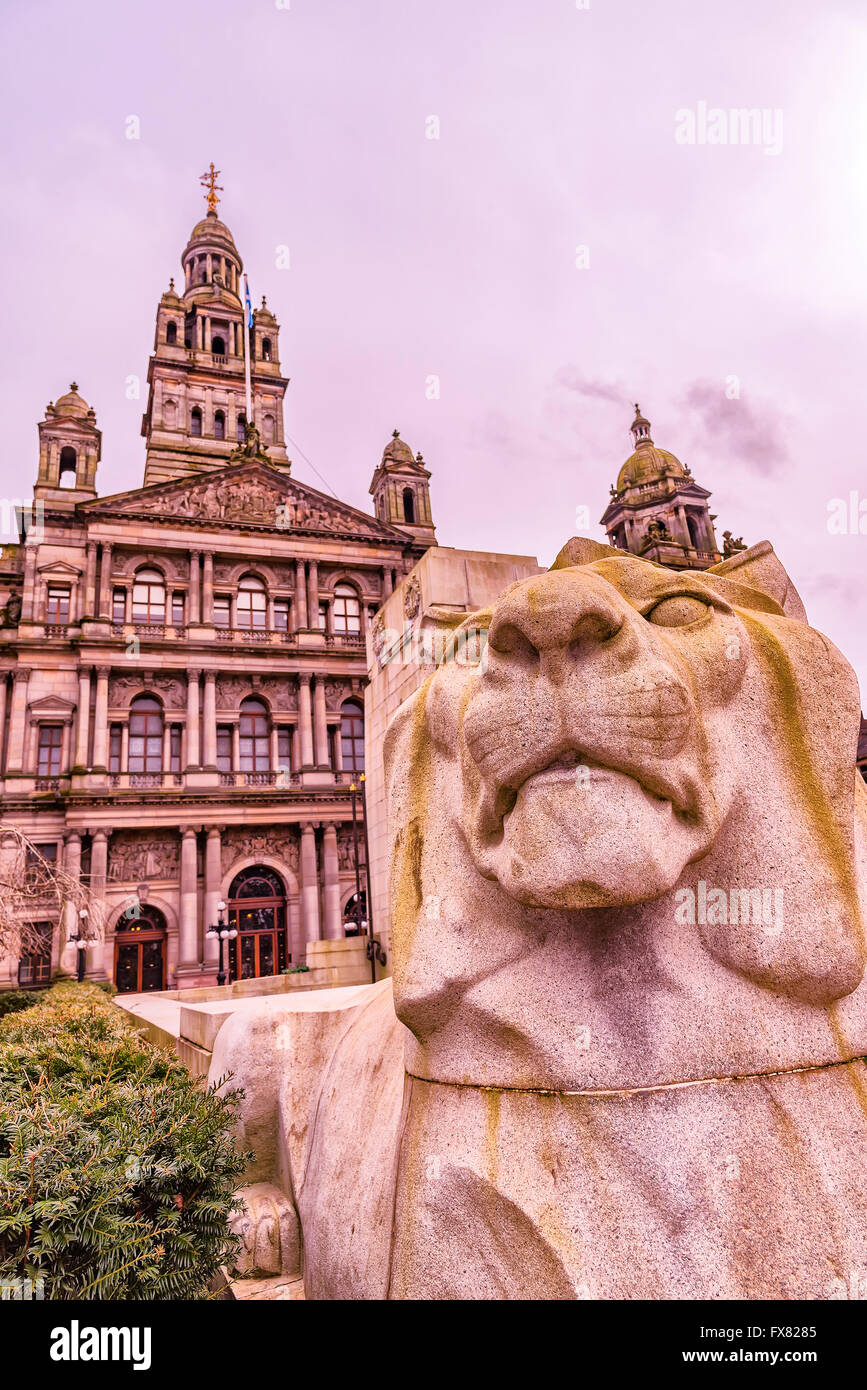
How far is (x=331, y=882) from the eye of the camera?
27.2 meters

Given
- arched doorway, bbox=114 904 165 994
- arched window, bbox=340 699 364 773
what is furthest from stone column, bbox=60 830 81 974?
arched window, bbox=340 699 364 773

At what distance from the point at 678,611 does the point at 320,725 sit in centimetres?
2771

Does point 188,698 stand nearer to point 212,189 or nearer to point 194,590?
point 194,590

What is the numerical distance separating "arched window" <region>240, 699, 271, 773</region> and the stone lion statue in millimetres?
27190

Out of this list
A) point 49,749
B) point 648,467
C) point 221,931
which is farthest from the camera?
point 648,467

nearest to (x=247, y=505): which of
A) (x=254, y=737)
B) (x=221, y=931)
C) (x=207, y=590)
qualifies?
(x=207, y=590)

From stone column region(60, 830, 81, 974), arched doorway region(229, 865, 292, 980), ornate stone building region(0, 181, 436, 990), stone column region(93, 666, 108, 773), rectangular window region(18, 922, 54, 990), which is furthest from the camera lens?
arched doorway region(229, 865, 292, 980)

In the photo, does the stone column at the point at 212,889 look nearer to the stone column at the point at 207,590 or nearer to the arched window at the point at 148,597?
the stone column at the point at 207,590

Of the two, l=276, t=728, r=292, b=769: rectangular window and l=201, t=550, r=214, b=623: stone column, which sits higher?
l=201, t=550, r=214, b=623: stone column

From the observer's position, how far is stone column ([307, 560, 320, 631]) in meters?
30.4

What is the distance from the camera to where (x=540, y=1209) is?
A: 53.5 inches

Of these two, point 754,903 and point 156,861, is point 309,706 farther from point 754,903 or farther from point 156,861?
point 754,903

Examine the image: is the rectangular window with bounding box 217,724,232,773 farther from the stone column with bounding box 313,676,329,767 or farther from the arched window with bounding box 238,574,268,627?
the arched window with bounding box 238,574,268,627

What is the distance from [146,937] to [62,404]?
76.2 ft
